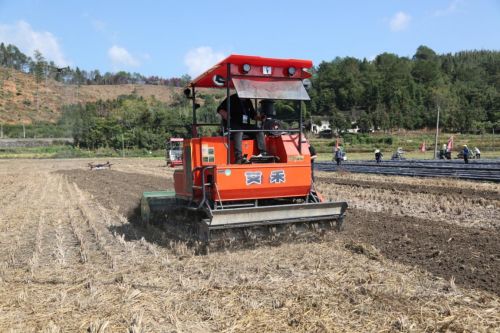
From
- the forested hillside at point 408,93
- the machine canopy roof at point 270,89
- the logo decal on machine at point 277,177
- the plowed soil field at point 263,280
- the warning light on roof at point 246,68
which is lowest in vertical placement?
the plowed soil field at point 263,280

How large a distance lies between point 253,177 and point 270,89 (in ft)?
4.68

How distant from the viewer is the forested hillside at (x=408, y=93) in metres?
85.2

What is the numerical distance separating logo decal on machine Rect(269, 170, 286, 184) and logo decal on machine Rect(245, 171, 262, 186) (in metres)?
0.19

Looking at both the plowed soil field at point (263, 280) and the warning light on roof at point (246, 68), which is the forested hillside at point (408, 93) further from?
the warning light on roof at point (246, 68)

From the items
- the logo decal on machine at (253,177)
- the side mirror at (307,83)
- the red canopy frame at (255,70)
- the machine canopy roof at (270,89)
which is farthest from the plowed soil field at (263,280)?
the side mirror at (307,83)

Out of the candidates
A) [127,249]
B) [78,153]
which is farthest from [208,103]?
[78,153]

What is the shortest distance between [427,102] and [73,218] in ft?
341

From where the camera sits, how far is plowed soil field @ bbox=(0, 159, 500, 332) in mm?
4219

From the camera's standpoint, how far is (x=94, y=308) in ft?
15.2

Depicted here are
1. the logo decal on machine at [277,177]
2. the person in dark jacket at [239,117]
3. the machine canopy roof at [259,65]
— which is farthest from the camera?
the person in dark jacket at [239,117]

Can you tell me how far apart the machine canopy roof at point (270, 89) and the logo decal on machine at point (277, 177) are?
3.86 feet

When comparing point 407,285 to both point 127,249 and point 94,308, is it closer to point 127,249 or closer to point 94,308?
point 94,308

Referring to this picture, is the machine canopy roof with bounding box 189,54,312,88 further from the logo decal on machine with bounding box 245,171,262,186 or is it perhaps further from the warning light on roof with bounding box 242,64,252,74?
the logo decal on machine with bounding box 245,171,262,186

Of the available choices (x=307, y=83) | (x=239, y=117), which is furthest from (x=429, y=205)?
(x=239, y=117)
